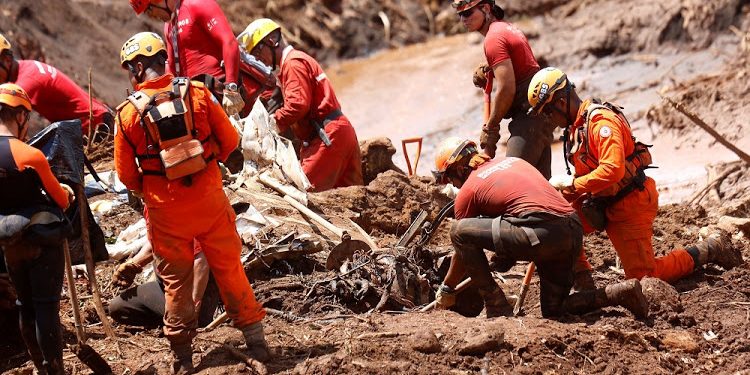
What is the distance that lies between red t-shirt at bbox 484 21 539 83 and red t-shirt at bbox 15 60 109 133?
357 cm

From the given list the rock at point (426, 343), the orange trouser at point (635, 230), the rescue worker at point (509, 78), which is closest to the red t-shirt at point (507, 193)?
the orange trouser at point (635, 230)

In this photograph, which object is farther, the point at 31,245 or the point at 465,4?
the point at 465,4

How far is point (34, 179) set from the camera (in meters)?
6.16

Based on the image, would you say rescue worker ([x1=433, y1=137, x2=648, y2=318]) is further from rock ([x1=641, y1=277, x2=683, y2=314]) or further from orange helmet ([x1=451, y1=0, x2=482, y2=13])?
orange helmet ([x1=451, y1=0, x2=482, y2=13])

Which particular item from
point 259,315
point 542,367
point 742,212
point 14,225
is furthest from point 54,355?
point 742,212

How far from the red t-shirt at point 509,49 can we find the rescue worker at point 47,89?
3565 millimetres

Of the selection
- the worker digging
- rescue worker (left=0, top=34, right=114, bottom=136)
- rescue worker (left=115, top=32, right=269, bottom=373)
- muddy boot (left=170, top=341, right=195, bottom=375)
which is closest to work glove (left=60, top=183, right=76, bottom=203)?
the worker digging

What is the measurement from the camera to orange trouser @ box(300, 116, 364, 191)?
9.44 metres

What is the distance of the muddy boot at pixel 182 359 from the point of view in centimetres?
620

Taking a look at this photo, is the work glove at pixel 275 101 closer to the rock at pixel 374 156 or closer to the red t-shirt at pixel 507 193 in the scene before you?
the rock at pixel 374 156

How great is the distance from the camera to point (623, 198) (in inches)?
291

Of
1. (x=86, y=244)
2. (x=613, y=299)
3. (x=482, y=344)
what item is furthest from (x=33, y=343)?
(x=613, y=299)

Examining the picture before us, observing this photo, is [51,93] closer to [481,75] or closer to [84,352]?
[84,352]

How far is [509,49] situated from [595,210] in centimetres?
156
